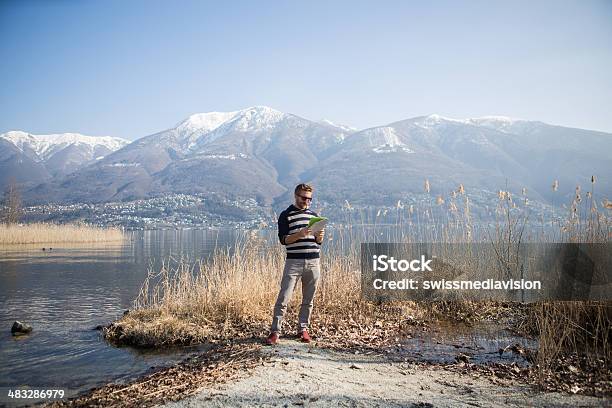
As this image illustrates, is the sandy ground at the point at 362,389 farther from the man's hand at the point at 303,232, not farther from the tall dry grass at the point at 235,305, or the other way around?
the tall dry grass at the point at 235,305

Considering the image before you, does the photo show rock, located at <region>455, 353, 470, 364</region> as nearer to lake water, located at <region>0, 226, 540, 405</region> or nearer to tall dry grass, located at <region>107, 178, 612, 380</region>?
lake water, located at <region>0, 226, 540, 405</region>

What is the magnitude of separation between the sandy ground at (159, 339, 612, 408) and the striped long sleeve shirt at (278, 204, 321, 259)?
4.54 feet

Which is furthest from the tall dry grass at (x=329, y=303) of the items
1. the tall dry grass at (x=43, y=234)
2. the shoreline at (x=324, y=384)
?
the tall dry grass at (x=43, y=234)

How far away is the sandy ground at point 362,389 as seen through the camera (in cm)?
Answer: 419

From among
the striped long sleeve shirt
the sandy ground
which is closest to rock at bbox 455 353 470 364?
the sandy ground

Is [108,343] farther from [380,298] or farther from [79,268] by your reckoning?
[79,268]

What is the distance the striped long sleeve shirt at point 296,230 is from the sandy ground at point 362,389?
138cm

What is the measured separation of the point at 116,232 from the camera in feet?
163

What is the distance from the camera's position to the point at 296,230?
20.3 ft

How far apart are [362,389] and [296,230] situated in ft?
7.62

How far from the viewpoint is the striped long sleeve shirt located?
244 inches

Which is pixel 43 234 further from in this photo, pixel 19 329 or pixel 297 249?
pixel 297 249

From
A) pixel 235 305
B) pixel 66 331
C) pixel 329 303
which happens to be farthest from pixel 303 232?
pixel 66 331

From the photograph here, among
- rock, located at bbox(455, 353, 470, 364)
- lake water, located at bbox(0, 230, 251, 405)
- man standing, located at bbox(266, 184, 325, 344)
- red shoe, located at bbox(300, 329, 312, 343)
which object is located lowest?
lake water, located at bbox(0, 230, 251, 405)
